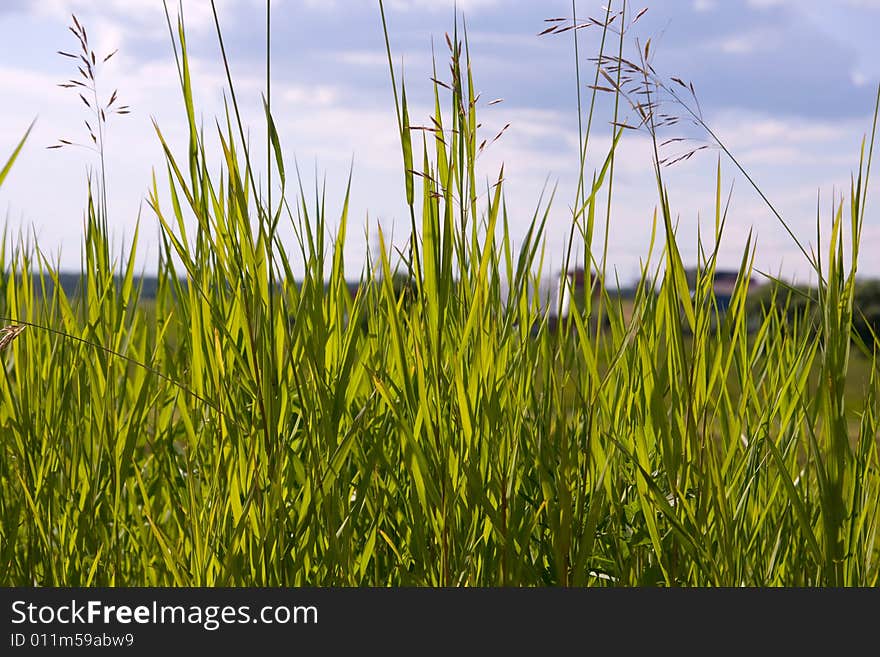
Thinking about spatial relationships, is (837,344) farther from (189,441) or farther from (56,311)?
(56,311)

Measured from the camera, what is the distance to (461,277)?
148 cm

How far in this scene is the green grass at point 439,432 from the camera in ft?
4.61

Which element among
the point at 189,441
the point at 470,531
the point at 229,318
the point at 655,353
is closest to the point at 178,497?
the point at 189,441

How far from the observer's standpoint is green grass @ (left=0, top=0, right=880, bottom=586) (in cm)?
140

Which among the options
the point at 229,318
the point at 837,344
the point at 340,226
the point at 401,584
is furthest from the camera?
the point at 340,226

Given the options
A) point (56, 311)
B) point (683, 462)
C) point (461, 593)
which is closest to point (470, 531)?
point (461, 593)

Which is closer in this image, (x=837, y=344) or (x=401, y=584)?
(x=837, y=344)

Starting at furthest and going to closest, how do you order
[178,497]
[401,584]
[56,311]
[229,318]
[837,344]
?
[56,311], [178,497], [229,318], [401,584], [837,344]

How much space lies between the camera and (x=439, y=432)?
4.54ft

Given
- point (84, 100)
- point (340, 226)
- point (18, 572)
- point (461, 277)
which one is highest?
point (84, 100)

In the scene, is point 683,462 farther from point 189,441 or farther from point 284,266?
point 189,441

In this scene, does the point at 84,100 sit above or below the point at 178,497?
above

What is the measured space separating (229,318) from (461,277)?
18.7 inches

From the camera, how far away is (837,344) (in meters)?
1.38
